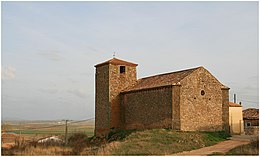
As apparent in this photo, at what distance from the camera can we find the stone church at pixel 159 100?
84.3 ft

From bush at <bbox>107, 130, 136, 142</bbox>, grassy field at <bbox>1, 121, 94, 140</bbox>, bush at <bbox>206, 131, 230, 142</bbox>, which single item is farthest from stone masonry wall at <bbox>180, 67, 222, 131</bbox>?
grassy field at <bbox>1, 121, 94, 140</bbox>

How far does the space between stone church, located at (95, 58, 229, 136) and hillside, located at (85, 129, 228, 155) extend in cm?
123

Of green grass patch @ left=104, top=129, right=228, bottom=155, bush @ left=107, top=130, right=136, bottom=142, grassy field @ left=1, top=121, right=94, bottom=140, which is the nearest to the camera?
green grass patch @ left=104, top=129, right=228, bottom=155

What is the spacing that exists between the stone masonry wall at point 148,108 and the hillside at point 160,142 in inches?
65.8

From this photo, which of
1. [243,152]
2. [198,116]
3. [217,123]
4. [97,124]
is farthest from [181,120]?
[97,124]

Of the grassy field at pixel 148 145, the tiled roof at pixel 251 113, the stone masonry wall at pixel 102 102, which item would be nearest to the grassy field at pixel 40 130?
the stone masonry wall at pixel 102 102

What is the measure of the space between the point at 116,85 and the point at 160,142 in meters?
10.2

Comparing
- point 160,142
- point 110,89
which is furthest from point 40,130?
point 160,142

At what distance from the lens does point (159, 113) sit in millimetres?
26500

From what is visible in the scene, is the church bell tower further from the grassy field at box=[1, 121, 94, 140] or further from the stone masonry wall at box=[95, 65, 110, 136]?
the grassy field at box=[1, 121, 94, 140]

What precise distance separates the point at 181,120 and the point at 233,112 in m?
8.56

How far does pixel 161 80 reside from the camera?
2850 centimetres

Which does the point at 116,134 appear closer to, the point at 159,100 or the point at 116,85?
the point at 116,85

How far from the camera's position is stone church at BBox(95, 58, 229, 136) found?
25.7 metres
